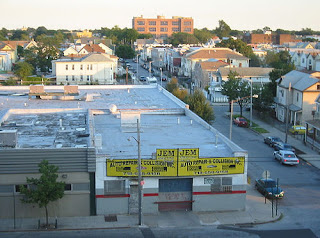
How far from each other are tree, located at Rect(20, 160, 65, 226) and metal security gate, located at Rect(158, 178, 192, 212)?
5.36 metres

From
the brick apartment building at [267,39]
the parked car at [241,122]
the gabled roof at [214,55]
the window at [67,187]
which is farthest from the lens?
the brick apartment building at [267,39]

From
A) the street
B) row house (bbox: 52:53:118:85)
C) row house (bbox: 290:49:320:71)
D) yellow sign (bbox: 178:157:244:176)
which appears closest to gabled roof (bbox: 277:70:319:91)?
the street

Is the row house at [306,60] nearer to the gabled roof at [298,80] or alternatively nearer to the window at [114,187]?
the gabled roof at [298,80]

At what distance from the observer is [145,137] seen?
3094 centimetres

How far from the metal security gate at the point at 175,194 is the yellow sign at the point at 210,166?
0.75 meters

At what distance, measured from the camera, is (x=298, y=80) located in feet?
184

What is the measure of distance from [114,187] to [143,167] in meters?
1.82

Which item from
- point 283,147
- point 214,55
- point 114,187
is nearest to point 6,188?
point 114,187

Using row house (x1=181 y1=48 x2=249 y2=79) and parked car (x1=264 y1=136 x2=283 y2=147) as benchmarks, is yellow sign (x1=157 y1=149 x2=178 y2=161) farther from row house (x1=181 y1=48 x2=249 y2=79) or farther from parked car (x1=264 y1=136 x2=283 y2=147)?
row house (x1=181 y1=48 x2=249 y2=79)

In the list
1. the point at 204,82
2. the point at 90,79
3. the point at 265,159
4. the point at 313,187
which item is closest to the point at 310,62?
the point at 204,82

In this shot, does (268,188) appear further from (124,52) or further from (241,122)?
(124,52)

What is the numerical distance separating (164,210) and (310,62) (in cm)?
7731

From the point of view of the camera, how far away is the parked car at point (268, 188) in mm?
28369

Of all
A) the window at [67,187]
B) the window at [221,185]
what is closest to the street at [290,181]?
the window at [221,185]
